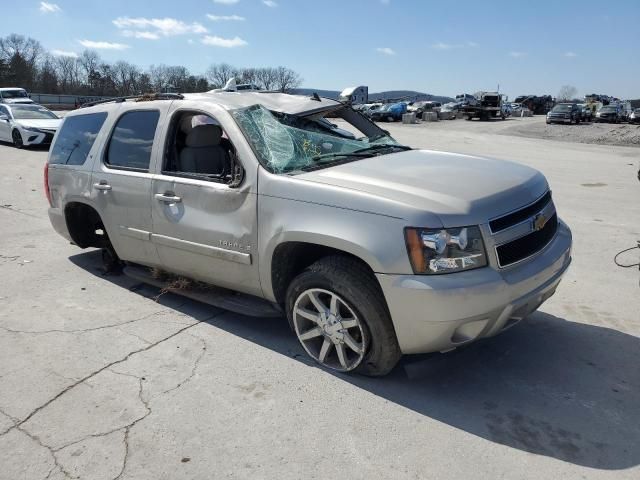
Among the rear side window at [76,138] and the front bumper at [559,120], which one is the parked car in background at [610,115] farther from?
the rear side window at [76,138]

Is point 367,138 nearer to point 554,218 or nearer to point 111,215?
point 554,218

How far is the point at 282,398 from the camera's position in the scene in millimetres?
3137

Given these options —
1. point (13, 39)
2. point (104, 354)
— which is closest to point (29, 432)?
point (104, 354)

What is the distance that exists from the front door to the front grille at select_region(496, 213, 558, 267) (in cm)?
158

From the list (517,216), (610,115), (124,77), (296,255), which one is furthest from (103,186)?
(124,77)

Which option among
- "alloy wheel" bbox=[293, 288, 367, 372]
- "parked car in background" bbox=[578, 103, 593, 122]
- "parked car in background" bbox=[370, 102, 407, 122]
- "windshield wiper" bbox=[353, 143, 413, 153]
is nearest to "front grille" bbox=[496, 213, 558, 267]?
"alloy wheel" bbox=[293, 288, 367, 372]

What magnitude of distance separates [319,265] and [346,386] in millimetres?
776

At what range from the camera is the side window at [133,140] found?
4.27m

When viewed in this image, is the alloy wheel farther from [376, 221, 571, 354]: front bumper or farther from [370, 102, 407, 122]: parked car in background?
[370, 102, 407, 122]: parked car in background

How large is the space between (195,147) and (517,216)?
8.00 ft

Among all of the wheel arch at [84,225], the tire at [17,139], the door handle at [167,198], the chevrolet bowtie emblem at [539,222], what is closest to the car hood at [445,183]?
the chevrolet bowtie emblem at [539,222]

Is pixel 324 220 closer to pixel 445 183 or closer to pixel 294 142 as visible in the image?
pixel 445 183

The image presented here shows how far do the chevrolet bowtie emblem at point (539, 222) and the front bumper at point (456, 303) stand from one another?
0.27 metres

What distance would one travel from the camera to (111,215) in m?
4.61
